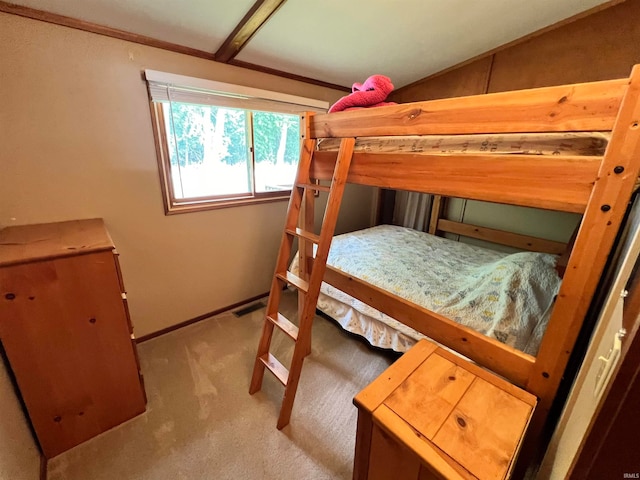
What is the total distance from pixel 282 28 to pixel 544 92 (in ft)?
5.64

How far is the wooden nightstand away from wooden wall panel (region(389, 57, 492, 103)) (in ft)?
9.31

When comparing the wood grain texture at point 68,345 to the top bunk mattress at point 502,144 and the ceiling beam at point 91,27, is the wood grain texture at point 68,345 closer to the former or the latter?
the ceiling beam at point 91,27

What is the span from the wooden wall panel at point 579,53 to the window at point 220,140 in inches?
71.7

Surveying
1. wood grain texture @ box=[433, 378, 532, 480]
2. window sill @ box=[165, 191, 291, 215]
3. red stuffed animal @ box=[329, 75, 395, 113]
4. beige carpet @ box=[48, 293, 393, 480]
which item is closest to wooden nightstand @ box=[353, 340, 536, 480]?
wood grain texture @ box=[433, 378, 532, 480]

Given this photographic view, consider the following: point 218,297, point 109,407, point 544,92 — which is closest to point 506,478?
point 544,92

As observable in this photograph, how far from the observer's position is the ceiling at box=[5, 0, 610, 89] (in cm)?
149

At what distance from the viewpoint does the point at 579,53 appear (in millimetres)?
2115

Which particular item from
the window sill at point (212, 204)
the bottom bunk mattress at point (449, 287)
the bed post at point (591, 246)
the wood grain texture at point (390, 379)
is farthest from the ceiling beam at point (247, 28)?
the wood grain texture at point (390, 379)

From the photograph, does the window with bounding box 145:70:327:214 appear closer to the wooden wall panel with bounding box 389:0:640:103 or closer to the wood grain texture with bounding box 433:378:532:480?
the wooden wall panel with bounding box 389:0:640:103

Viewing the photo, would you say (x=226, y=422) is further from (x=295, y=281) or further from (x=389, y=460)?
(x=389, y=460)

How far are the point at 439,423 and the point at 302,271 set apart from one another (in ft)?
4.07

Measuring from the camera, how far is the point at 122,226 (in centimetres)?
191

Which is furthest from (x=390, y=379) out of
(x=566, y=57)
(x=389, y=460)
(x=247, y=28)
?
(x=566, y=57)

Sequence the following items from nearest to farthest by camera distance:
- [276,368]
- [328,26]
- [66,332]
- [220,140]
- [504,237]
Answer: [66,332]
[276,368]
[328,26]
[220,140]
[504,237]
